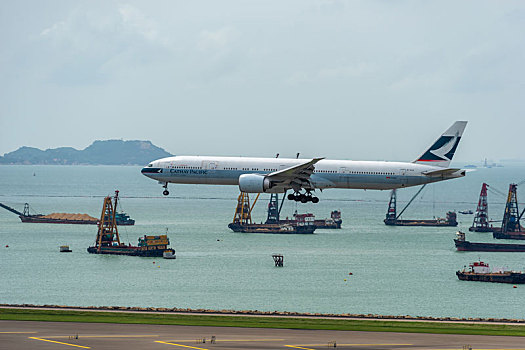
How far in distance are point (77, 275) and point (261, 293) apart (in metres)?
46.5

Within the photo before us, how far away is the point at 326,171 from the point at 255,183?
913 centimetres

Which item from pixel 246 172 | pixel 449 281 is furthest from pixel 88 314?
pixel 449 281

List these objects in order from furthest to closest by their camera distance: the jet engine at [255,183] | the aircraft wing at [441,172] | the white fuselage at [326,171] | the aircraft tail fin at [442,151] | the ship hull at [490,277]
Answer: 1. the ship hull at [490,277]
2. the aircraft tail fin at [442,151]
3. the white fuselage at [326,171]
4. the jet engine at [255,183]
5. the aircraft wing at [441,172]

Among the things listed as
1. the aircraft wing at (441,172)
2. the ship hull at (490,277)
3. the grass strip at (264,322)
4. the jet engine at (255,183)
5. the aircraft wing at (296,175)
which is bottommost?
the grass strip at (264,322)

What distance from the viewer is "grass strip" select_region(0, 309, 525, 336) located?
78.6m

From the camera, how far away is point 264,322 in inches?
3285

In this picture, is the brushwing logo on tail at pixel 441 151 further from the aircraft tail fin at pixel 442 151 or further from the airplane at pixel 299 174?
the airplane at pixel 299 174

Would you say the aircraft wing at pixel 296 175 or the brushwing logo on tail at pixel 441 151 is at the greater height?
the brushwing logo on tail at pixel 441 151

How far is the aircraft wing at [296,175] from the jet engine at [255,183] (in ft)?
2.64

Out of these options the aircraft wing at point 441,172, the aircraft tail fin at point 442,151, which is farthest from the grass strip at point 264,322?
the aircraft tail fin at point 442,151

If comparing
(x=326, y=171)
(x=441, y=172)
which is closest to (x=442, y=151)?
(x=441, y=172)

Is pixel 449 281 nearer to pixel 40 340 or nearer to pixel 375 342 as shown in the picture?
pixel 375 342

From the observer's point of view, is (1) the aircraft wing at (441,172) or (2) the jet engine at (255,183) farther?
(2) the jet engine at (255,183)

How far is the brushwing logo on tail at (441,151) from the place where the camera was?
9988 centimetres
